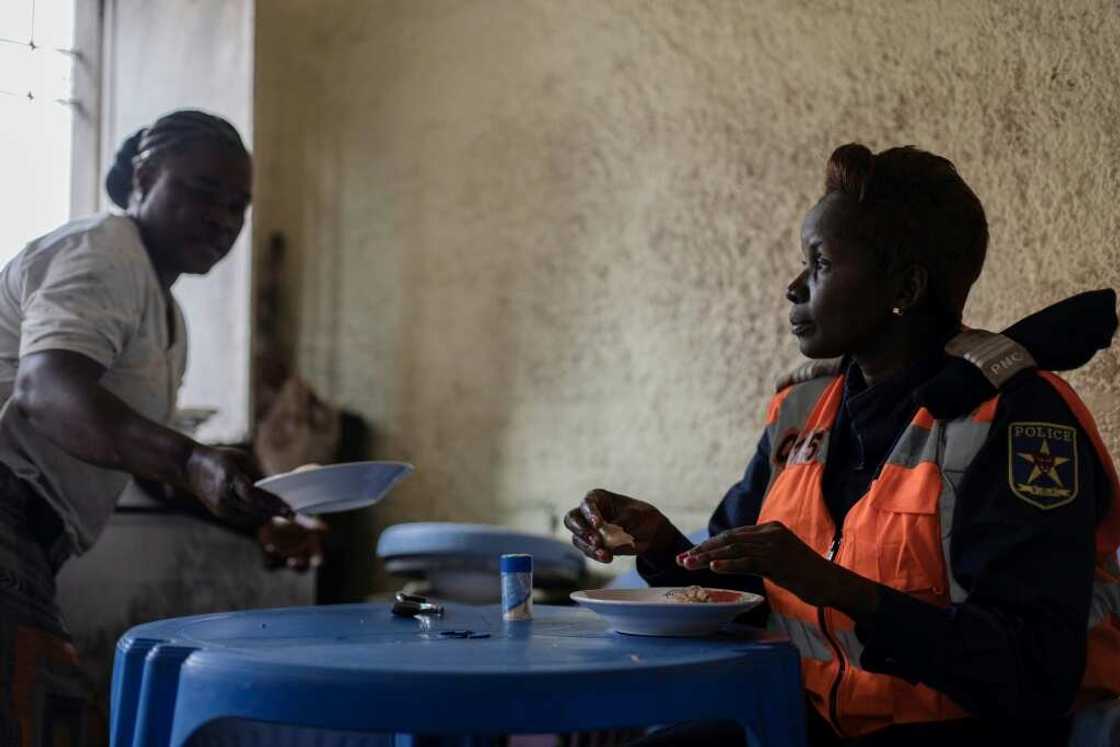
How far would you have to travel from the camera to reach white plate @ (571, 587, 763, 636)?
1.74 meters

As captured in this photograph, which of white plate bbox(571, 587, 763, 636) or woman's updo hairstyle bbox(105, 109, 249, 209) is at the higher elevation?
Result: woman's updo hairstyle bbox(105, 109, 249, 209)

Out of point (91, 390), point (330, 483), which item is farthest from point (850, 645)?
point (91, 390)

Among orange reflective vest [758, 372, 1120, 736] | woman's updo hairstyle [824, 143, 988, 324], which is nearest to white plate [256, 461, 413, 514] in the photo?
orange reflective vest [758, 372, 1120, 736]

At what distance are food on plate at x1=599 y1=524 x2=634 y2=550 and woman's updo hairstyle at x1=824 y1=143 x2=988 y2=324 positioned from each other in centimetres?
59

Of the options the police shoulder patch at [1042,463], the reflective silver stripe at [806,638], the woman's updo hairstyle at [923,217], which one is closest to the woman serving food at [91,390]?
the reflective silver stripe at [806,638]

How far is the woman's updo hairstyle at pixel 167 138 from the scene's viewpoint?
309 cm

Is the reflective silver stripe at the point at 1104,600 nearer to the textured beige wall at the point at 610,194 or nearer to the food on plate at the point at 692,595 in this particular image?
the food on plate at the point at 692,595

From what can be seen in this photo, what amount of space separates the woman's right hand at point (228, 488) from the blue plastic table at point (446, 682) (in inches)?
23.4

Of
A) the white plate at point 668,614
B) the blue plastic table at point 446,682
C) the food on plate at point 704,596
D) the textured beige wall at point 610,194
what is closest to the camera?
the blue plastic table at point 446,682

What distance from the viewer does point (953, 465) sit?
5.86 ft

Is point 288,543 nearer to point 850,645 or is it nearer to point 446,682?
point 850,645

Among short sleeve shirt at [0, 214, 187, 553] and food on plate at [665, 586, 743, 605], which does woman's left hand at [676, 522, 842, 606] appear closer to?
food on plate at [665, 586, 743, 605]

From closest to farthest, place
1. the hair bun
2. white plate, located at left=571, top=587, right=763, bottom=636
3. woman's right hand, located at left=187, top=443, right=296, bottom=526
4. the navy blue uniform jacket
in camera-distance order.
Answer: the navy blue uniform jacket, white plate, located at left=571, top=587, right=763, bottom=636, woman's right hand, located at left=187, top=443, right=296, bottom=526, the hair bun

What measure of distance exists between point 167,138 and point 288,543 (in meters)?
1.49
